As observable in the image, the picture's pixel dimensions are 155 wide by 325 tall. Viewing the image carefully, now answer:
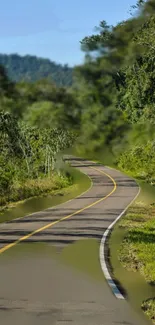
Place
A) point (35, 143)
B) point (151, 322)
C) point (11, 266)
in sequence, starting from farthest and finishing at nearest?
1. point (35, 143)
2. point (11, 266)
3. point (151, 322)

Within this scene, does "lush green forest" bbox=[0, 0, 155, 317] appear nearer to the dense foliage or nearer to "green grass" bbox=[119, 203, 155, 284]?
the dense foliage

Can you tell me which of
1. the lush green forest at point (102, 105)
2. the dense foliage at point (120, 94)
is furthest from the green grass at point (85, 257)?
the dense foliage at point (120, 94)

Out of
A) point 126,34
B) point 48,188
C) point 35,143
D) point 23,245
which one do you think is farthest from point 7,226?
point 35,143

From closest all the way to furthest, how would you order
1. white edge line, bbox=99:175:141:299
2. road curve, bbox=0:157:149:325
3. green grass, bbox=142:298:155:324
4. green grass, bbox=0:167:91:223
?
road curve, bbox=0:157:149:325 → green grass, bbox=142:298:155:324 → white edge line, bbox=99:175:141:299 → green grass, bbox=0:167:91:223

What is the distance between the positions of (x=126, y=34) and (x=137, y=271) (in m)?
29.3

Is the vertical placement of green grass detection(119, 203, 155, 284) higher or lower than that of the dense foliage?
lower

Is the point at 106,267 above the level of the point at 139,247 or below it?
above

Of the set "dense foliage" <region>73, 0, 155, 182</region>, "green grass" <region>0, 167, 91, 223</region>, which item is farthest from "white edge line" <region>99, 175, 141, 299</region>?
"dense foliage" <region>73, 0, 155, 182</region>

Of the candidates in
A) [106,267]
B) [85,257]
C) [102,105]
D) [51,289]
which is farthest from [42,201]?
[51,289]

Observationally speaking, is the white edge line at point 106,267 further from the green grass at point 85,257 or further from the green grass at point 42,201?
the green grass at point 42,201

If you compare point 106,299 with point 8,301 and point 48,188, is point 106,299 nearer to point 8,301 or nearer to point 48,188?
point 8,301

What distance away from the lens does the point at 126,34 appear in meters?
42.7

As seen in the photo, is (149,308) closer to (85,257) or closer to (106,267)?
(106,267)

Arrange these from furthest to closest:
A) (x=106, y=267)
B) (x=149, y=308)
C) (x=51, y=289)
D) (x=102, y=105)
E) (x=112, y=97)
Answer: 1. (x=102, y=105)
2. (x=112, y=97)
3. (x=106, y=267)
4. (x=51, y=289)
5. (x=149, y=308)
